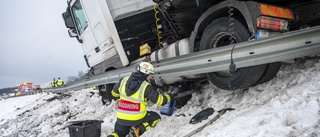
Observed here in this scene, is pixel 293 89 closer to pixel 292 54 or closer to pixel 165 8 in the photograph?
pixel 292 54

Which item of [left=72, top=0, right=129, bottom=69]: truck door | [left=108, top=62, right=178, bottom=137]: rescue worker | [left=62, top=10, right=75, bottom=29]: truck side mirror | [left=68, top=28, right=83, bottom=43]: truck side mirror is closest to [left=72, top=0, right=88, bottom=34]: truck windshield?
[left=72, top=0, right=129, bottom=69]: truck door

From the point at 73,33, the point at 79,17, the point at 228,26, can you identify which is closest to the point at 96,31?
the point at 79,17

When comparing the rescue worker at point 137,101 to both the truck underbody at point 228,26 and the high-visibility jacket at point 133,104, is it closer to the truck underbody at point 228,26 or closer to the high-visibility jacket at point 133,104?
the high-visibility jacket at point 133,104

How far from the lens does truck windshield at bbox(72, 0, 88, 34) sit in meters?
6.19

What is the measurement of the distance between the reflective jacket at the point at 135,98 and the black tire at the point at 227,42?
845mm

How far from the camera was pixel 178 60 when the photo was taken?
4.01 meters

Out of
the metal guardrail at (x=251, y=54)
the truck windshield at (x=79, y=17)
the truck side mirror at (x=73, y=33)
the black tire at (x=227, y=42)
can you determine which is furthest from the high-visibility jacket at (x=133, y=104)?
the truck side mirror at (x=73, y=33)

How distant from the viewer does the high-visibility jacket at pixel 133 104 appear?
394 centimetres

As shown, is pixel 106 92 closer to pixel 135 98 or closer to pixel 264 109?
pixel 135 98

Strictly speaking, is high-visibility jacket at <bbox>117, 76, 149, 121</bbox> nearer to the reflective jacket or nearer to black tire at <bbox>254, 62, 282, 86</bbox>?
the reflective jacket

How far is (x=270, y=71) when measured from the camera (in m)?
3.43

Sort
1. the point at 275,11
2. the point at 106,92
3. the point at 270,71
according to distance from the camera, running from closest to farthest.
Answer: the point at 275,11
the point at 270,71
the point at 106,92

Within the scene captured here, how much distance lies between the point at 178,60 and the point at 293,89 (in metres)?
1.60

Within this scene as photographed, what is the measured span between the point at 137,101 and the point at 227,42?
5.13ft
